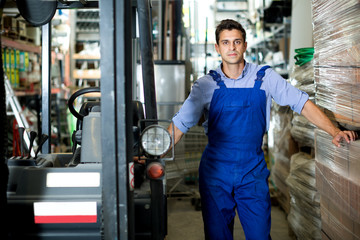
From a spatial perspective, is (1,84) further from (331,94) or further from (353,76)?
(331,94)

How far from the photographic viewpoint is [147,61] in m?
2.50

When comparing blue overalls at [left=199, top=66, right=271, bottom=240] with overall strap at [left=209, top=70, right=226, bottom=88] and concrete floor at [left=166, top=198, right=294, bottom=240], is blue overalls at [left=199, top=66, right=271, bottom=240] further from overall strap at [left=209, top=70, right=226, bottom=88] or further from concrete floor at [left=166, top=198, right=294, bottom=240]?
concrete floor at [left=166, top=198, right=294, bottom=240]

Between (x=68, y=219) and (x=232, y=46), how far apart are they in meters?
1.71

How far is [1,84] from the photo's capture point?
5.48 ft

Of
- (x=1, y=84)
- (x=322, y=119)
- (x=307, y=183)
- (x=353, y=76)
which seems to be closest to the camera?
(x=1, y=84)

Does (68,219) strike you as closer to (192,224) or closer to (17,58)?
(192,224)

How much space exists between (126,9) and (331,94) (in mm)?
1838

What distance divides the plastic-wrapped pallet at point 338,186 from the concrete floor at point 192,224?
1621 mm

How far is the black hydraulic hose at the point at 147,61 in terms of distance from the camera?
250cm

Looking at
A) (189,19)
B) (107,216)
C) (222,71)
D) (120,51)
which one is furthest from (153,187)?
(189,19)

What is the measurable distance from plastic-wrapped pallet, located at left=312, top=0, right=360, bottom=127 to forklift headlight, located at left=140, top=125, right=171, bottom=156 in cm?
127

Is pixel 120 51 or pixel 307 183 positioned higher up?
pixel 120 51

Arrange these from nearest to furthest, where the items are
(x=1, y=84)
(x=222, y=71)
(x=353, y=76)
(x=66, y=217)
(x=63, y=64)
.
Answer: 1. (x=1, y=84)
2. (x=66, y=217)
3. (x=353, y=76)
4. (x=222, y=71)
5. (x=63, y=64)

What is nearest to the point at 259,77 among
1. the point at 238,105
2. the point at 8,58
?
the point at 238,105
